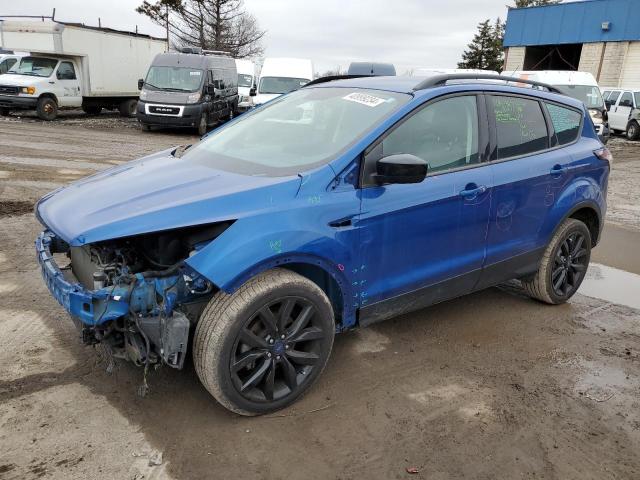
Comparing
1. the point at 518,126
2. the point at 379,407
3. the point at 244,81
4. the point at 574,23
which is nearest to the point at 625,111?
the point at 574,23

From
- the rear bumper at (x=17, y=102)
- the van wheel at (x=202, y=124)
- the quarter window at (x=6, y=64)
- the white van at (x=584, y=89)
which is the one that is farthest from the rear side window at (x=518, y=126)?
the quarter window at (x=6, y=64)

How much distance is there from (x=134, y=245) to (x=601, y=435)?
272 cm

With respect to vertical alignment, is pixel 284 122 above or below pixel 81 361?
above

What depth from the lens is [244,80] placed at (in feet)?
82.5

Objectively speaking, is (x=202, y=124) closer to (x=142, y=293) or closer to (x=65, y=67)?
(x=65, y=67)

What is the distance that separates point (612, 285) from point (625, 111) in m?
20.0

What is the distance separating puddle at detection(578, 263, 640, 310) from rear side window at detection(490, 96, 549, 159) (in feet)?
5.72

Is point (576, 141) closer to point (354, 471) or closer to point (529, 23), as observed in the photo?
point (354, 471)

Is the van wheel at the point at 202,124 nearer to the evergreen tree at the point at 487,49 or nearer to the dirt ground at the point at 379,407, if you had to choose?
the dirt ground at the point at 379,407

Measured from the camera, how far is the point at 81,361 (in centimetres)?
339

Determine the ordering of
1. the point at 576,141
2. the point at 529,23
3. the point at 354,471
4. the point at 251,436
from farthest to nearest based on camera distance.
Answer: the point at 529,23 → the point at 576,141 → the point at 251,436 → the point at 354,471

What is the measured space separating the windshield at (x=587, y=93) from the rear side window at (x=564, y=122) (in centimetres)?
1513

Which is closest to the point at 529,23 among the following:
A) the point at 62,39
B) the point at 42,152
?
the point at 62,39

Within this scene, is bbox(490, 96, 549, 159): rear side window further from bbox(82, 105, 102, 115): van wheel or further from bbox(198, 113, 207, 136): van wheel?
bbox(82, 105, 102, 115): van wheel
